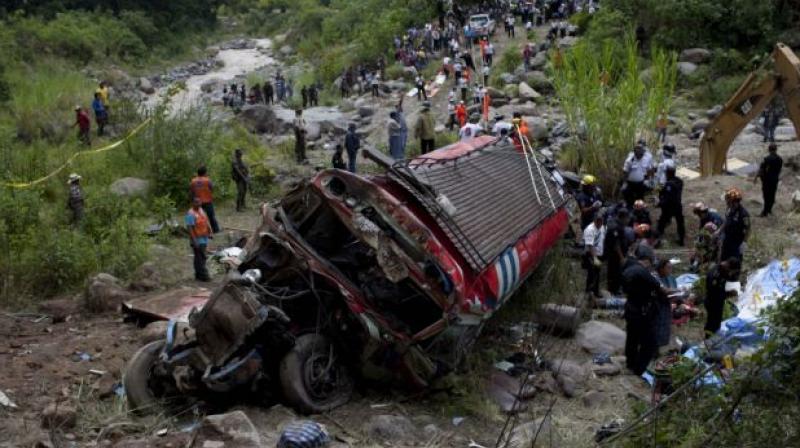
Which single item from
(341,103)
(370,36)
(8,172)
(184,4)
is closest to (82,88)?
(341,103)

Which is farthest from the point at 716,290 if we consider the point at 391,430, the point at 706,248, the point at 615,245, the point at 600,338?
the point at 391,430

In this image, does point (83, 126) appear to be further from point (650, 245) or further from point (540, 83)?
point (650, 245)

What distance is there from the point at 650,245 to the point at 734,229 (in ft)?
4.35

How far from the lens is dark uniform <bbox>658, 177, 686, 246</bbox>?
35.6 ft

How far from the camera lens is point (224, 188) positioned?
14422mm

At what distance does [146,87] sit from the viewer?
1373 inches

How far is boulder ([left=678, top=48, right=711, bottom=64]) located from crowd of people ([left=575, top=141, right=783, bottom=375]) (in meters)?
12.6

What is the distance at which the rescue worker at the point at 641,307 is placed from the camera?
7.27 m

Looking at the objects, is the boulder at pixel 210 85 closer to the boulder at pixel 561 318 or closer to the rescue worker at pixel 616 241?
the rescue worker at pixel 616 241

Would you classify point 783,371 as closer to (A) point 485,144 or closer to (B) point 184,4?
(A) point 485,144

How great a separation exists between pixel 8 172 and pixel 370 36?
894 inches

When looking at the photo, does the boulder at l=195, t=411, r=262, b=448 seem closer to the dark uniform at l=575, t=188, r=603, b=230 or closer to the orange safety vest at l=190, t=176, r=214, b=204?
the dark uniform at l=575, t=188, r=603, b=230

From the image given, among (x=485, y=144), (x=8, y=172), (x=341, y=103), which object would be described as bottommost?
(x=341, y=103)

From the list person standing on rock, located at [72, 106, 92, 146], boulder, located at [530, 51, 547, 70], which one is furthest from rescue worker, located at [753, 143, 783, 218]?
boulder, located at [530, 51, 547, 70]
